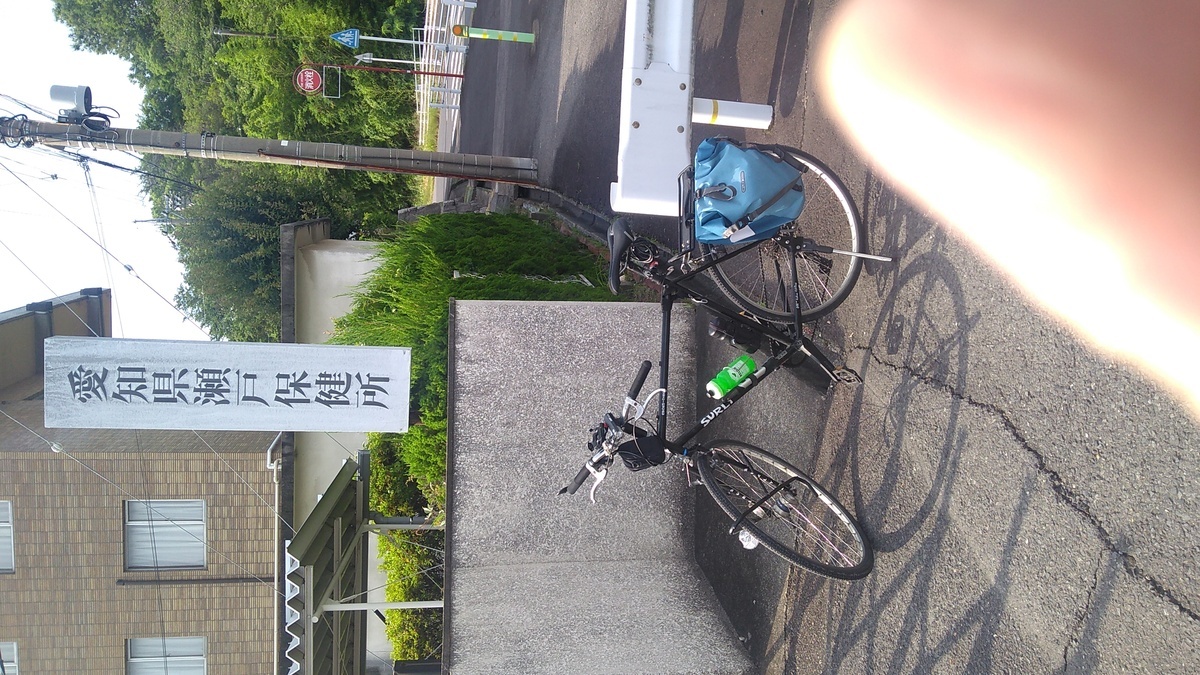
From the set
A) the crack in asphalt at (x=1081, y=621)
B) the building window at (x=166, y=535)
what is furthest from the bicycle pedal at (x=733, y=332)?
the building window at (x=166, y=535)

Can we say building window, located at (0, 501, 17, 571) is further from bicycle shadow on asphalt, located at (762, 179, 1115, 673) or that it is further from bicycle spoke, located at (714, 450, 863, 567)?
bicycle shadow on asphalt, located at (762, 179, 1115, 673)

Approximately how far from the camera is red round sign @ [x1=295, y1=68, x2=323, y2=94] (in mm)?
18531

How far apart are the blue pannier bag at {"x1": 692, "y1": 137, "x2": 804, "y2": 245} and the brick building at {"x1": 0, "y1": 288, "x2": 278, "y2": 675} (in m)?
6.78

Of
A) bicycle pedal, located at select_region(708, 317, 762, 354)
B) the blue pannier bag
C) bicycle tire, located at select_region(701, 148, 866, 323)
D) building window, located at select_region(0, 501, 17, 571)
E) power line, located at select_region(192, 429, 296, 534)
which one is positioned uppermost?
the blue pannier bag

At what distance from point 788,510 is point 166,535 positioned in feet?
25.0

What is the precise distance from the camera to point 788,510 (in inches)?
196

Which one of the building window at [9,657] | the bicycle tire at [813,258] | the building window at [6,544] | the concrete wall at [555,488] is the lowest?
the building window at [9,657]

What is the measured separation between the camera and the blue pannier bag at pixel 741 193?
4.45 meters

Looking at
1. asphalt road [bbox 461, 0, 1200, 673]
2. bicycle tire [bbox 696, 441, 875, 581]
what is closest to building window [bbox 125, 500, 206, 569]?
asphalt road [bbox 461, 0, 1200, 673]

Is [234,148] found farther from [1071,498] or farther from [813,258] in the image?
[1071,498]

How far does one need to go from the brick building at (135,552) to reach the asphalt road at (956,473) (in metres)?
5.98

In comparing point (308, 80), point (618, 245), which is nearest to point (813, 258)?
point (618, 245)

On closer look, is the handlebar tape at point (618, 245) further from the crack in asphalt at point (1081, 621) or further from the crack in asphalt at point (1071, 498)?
the crack in asphalt at point (1081, 621)

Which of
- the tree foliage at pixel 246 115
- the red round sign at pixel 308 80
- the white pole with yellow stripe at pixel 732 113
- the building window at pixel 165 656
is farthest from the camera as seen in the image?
the red round sign at pixel 308 80
